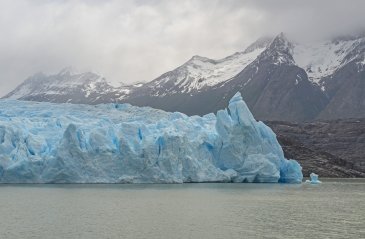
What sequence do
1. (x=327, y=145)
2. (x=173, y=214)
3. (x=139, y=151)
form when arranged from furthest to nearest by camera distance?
(x=327, y=145)
(x=139, y=151)
(x=173, y=214)

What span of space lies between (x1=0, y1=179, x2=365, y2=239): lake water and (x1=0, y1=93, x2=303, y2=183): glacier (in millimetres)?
6572

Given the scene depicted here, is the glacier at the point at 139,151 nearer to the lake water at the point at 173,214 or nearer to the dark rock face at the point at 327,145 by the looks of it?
the lake water at the point at 173,214

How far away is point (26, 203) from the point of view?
34.2 metres

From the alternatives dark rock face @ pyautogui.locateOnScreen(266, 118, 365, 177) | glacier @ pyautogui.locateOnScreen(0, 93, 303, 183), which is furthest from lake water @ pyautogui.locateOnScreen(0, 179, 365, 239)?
dark rock face @ pyautogui.locateOnScreen(266, 118, 365, 177)

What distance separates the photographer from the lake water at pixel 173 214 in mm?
24188

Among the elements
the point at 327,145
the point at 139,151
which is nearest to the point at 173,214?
the point at 139,151

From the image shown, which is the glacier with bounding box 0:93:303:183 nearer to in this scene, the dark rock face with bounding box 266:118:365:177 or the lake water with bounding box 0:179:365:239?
the lake water with bounding box 0:179:365:239

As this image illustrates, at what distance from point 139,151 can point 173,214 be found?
21651 millimetres

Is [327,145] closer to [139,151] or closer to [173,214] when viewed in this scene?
[139,151]

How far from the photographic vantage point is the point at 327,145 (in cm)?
13938

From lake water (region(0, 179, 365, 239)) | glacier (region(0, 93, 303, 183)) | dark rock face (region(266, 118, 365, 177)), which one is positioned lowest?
lake water (region(0, 179, 365, 239))

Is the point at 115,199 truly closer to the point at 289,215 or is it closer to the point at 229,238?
the point at 289,215

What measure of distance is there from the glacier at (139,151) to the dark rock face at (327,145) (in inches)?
1842

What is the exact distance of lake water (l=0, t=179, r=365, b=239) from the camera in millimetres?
24188
